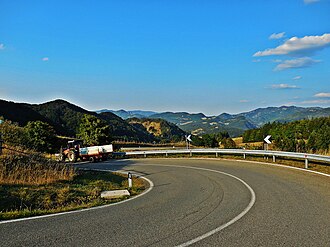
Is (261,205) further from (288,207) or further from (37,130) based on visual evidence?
(37,130)

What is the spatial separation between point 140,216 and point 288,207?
13.2 ft

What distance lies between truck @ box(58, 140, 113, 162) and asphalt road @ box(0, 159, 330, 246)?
20.7m

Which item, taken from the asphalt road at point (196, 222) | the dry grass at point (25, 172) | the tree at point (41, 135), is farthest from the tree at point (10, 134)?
the tree at point (41, 135)

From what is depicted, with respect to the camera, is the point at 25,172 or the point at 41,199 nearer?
the point at 41,199

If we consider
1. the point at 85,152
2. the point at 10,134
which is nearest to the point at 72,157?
the point at 85,152

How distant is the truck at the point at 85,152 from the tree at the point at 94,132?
1371 cm

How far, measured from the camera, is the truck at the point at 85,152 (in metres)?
31.3

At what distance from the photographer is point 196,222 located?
23.5ft

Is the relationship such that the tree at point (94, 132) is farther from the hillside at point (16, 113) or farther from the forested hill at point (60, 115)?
the forested hill at point (60, 115)

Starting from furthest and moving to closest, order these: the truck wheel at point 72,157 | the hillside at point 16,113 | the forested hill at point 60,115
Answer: the forested hill at point 60,115 → the hillside at point 16,113 → the truck wheel at point 72,157

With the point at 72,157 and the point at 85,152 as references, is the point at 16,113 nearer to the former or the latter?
the point at 72,157

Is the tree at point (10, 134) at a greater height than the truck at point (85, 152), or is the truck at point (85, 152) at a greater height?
the tree at point (10, 134)

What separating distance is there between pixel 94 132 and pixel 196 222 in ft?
138

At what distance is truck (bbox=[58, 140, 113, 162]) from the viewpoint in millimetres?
31269
